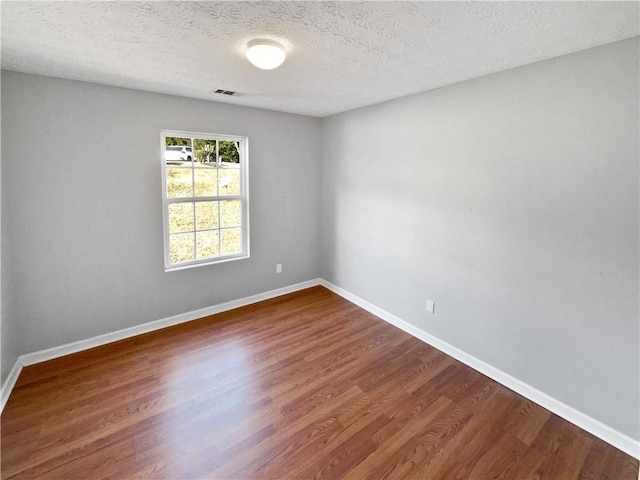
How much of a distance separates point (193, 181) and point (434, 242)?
101 inches

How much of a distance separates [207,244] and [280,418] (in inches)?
83.1

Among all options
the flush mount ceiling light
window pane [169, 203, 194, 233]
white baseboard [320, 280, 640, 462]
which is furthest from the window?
white baseboard [320, 280, 640, 462]

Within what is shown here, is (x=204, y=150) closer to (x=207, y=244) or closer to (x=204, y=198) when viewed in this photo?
(x=204, y=198)

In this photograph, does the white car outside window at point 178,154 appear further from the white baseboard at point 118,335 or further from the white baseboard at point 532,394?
the white baseboard at point 532,394

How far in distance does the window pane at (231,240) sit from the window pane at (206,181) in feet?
1.54

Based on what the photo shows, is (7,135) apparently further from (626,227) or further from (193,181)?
(626,227)

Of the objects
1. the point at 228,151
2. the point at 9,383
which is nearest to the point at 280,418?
the point at 9,383

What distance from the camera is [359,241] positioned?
12.4 feet

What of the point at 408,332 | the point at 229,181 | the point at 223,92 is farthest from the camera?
the point at 229,181

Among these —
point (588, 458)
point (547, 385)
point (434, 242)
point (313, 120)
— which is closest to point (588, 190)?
point (434, 242)

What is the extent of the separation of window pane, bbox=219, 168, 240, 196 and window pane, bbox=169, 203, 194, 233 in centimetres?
43

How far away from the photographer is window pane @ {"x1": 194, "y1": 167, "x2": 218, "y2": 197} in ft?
10.9

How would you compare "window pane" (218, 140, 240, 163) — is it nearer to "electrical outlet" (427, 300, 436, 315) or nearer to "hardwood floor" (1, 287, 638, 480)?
"hardwood floor" (1, 287, 638, 480)

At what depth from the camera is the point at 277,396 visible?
2.23 m
